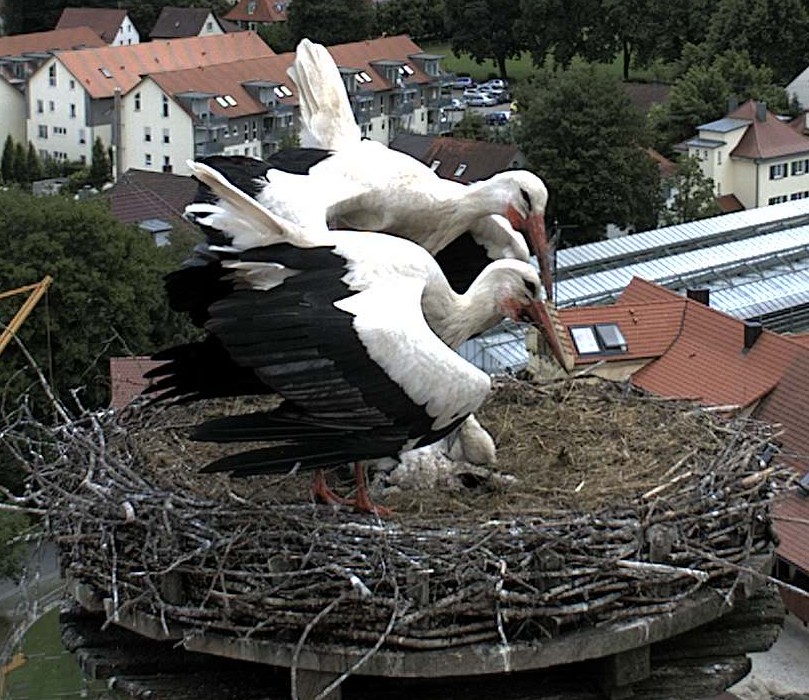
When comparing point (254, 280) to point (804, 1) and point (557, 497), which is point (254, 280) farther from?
point (804, 1)

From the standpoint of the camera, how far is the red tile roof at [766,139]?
50.5m

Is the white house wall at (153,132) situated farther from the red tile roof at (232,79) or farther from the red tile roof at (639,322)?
the red tile roof at (639,322)

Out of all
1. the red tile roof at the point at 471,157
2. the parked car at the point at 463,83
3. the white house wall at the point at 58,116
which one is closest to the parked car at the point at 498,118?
the parked car at the point at 463,83

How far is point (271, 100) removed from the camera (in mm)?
56750

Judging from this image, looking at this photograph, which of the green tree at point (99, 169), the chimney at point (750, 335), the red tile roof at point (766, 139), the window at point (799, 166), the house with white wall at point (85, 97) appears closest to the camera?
the chimney at point (750, 335)

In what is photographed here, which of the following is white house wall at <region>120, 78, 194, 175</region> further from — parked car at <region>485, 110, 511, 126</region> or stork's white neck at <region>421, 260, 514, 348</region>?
stork's white neck at <region>421, 260, 514, 348</region>

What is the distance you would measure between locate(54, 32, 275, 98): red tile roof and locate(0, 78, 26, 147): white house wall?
7.83 ft

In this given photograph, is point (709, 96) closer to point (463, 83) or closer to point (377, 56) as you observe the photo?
point (377, 56)

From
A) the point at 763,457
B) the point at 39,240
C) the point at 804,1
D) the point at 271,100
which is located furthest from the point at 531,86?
the point at 763,457

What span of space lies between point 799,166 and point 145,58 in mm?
22034

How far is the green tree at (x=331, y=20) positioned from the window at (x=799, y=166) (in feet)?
82.9

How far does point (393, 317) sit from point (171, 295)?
46.9 inches

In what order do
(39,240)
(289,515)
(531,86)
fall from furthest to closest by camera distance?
(531,86)
(39,240)
(289,515)

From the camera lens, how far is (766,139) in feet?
168
